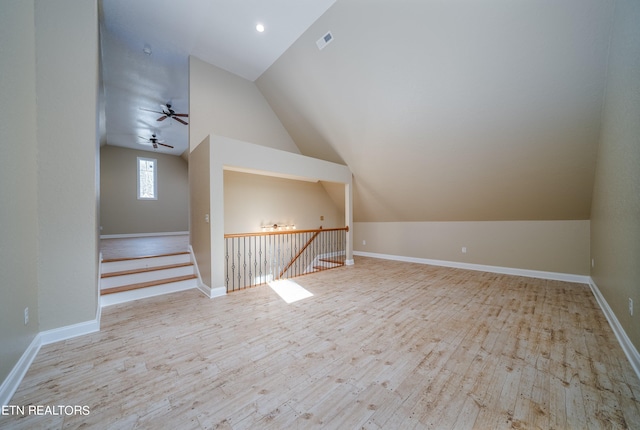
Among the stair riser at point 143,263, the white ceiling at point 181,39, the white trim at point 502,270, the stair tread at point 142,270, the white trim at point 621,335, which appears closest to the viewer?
the white trim at point 621,335

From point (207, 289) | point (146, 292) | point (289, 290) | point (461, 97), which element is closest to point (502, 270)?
point (461, 97)

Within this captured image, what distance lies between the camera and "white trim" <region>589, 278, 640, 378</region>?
1953 millimetres

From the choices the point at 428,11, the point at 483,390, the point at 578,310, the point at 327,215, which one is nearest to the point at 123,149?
the point at 327,215

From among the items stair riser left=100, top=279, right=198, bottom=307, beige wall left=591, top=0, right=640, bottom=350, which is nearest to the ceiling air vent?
beige wall left=591, top=0, right=640, bottom=350

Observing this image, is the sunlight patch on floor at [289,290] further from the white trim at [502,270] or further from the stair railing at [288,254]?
the white trim at [502,270]

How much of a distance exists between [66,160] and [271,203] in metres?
4.03

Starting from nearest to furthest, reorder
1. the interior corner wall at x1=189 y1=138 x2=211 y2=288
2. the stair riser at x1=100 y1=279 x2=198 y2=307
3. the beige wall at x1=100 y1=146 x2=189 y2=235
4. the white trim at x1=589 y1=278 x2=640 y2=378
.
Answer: the white trim at x1=589 y1=278 x2=640 y2=378
the stair riser at x1=100 y1=279 x2=198 y2=307
the interior corner wall at x1=189 y1=138 x2=211 y2=288
the beige wall at x1=100 y1=146 x2=189 y2=235

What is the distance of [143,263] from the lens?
423cm

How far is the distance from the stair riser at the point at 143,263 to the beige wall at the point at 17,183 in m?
1.80

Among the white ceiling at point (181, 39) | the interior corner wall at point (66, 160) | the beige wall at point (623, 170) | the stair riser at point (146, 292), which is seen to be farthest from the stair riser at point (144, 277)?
the beige wall at point (623, 170)

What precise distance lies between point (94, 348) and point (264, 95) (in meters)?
5.82

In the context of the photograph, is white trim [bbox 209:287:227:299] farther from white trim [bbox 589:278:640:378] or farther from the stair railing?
white trim [bbox 589:278:640:378]

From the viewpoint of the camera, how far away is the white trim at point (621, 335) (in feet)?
6.41

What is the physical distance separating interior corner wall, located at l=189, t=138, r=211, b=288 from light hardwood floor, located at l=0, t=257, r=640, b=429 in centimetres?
79
